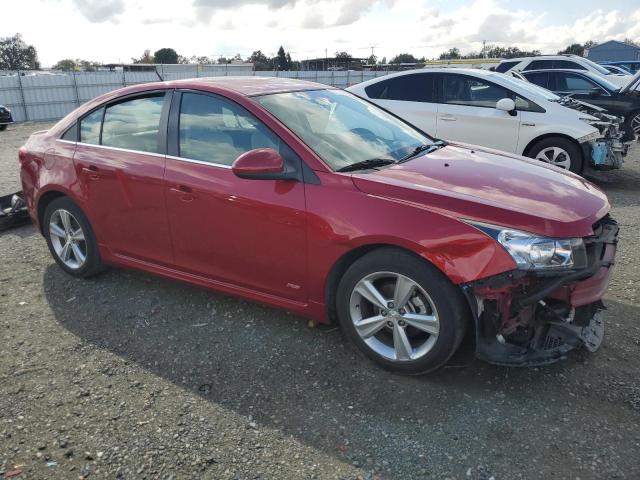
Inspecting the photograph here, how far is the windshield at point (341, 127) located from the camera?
3383 millimetres

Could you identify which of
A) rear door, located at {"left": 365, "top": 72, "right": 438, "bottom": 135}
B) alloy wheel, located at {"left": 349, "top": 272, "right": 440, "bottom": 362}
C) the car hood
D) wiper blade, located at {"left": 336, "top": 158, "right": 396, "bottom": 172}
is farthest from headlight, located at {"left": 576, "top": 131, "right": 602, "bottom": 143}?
alloy wheel, located at {"left": 349, "top": 272, "right": 440, "bottom": 362}

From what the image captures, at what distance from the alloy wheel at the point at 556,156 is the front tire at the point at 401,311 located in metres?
5.32

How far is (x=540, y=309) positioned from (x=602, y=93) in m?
9.91

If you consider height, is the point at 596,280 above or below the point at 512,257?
below

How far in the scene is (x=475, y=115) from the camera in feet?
25.0

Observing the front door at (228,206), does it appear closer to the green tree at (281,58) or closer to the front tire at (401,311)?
the front tire at (401,311)

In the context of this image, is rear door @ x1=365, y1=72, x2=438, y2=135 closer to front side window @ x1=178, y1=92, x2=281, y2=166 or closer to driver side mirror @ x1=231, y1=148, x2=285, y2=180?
front side window @ x1=178, y1=92, x2=281, y2=166

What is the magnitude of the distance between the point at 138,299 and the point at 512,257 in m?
2.91

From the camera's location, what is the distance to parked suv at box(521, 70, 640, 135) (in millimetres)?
10766

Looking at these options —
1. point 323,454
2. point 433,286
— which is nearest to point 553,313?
point 433,286

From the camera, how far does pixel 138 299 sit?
423cm

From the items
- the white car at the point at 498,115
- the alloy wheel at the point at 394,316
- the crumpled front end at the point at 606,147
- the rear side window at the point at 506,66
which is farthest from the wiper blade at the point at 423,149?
the rear side window at the point at 506,66

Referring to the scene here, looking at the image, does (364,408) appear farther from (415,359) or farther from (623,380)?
(623,380)

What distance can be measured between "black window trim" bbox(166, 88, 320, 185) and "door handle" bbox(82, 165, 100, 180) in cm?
74
